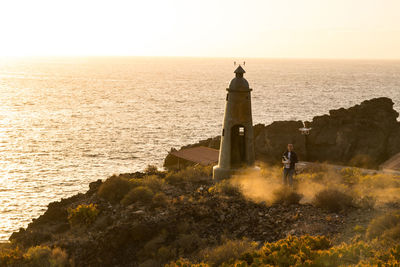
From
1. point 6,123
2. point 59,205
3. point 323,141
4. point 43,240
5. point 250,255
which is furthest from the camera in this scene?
point 6,123

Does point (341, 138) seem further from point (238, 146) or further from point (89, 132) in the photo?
point (89, 132)

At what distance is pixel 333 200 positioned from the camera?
13953 mm

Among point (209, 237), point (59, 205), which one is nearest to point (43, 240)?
point (59, 205)

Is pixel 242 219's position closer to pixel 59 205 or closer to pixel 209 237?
pixel 209 237

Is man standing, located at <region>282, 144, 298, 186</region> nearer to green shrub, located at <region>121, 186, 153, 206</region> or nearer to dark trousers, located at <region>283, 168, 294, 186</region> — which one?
dark trousers, located at <region>283, 168, 294, 186</region>

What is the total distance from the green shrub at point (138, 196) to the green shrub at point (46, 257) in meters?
4.38

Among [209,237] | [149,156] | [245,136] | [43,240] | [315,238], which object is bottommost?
[149,156]

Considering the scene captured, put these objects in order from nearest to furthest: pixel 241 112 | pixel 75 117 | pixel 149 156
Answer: pixel 241 112 < pixel 149 156 < pixel 75 117

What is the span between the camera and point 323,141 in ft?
127

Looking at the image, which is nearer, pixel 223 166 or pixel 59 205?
pixel 223 166

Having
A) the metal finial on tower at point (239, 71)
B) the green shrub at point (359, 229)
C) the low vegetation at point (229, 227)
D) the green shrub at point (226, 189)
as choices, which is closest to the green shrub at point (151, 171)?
the low vegetation at point (229, 227)

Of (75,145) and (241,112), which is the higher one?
(241,112)

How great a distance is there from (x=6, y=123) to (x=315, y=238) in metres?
72.4

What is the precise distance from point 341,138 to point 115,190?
26457mm
